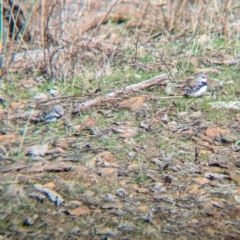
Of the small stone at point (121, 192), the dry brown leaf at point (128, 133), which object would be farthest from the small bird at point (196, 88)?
the small stone at point (121, 192)

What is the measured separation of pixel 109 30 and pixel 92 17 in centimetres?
48

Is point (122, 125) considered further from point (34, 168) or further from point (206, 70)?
point (206, 70)

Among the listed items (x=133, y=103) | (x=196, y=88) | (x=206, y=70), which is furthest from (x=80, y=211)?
(x=206, y=70)

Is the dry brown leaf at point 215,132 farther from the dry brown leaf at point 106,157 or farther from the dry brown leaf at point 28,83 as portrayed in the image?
the dry brown leaf at point 28,83

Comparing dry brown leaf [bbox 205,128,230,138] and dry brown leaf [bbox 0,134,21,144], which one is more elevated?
dry brown leaf [bbox 205,128,230,138]

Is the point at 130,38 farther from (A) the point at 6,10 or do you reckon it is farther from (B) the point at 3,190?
(B) the point at 3,190

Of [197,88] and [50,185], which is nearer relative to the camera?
[50,185]

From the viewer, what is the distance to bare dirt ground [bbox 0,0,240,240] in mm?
3473

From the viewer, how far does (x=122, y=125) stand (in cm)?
442

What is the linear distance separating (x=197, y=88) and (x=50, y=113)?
1060mm

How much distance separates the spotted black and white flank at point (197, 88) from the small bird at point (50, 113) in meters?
0.92

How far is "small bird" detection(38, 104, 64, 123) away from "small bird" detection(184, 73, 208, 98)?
91 centimetres

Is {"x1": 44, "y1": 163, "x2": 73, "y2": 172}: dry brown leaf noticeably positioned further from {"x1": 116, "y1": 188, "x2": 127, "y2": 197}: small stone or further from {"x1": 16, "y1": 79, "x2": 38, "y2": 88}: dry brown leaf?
{"x1": 16, "y1": 79, "x2": 38, "y2": 88}: dry brown leaf

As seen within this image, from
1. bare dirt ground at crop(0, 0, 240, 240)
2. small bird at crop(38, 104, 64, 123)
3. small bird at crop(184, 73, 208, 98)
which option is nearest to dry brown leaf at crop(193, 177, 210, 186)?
bare dirt ground at crop(0, 0, 240, 240)
